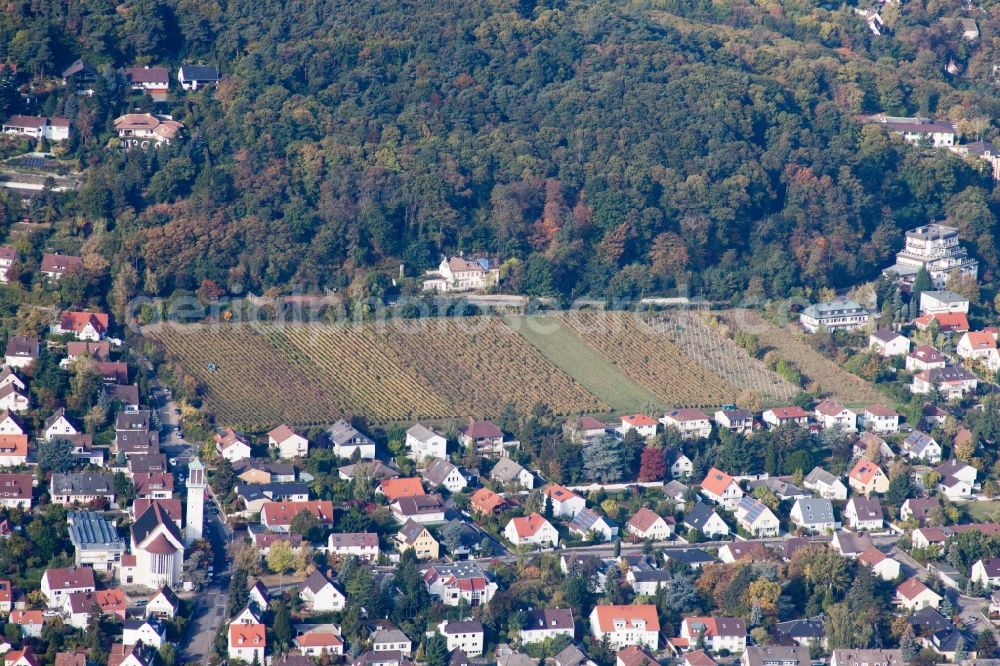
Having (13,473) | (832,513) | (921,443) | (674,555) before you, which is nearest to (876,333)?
(921,443)

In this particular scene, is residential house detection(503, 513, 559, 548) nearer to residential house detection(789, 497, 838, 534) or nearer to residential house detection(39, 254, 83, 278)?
residential house detection(789, 497, 838, 534)

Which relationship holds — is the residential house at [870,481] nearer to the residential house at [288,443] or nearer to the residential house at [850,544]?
the residential house at [850,544]

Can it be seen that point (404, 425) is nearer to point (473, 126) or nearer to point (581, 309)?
point (581, 309)

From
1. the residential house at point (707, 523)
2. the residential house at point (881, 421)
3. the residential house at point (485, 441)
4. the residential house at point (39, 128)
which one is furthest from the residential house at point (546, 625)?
the residential house at point (39, 128)

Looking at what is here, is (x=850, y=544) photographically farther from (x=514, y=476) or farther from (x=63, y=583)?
(x=63, y=583)

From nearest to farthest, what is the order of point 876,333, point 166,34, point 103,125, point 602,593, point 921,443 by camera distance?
point 602,593
point 921,443
point 876,333
point 103,125
point 166,34

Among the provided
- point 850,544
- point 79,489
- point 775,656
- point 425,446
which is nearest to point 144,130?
point 425,446
